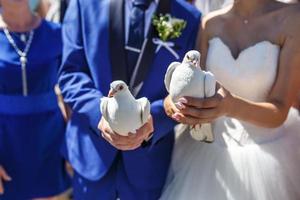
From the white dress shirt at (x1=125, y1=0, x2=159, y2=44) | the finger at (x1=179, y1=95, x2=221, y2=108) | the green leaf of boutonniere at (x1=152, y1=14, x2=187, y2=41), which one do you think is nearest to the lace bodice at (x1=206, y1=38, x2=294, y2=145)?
the green leaf of boutonniere at (x1=152, y1=14, x2=187, y2=41)

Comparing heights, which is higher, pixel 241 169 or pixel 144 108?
pixel 144 108

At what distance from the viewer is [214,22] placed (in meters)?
2.21

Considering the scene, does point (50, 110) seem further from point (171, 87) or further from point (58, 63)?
point (171, 87)

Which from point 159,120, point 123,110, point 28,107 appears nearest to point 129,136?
point 123,110

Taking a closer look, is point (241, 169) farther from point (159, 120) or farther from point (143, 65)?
point (143, 65)

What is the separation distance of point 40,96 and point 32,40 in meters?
0.24

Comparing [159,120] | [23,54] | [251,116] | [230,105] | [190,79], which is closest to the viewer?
[190,79]

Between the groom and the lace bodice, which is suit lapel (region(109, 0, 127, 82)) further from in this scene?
the lace bodice

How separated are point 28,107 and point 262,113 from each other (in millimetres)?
1028

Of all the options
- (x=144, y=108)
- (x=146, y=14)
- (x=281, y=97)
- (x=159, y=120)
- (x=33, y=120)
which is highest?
(x=146, y=14)

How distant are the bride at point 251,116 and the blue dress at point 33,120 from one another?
63 centimetres

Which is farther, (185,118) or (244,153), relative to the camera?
(244,153)

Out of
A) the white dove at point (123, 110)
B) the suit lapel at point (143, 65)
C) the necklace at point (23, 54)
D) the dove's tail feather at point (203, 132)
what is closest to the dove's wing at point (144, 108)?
the white dove at point (123, 110)

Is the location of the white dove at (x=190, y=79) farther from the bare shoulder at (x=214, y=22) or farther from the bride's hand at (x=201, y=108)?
the bare shoulder at (x=214, y=22)
